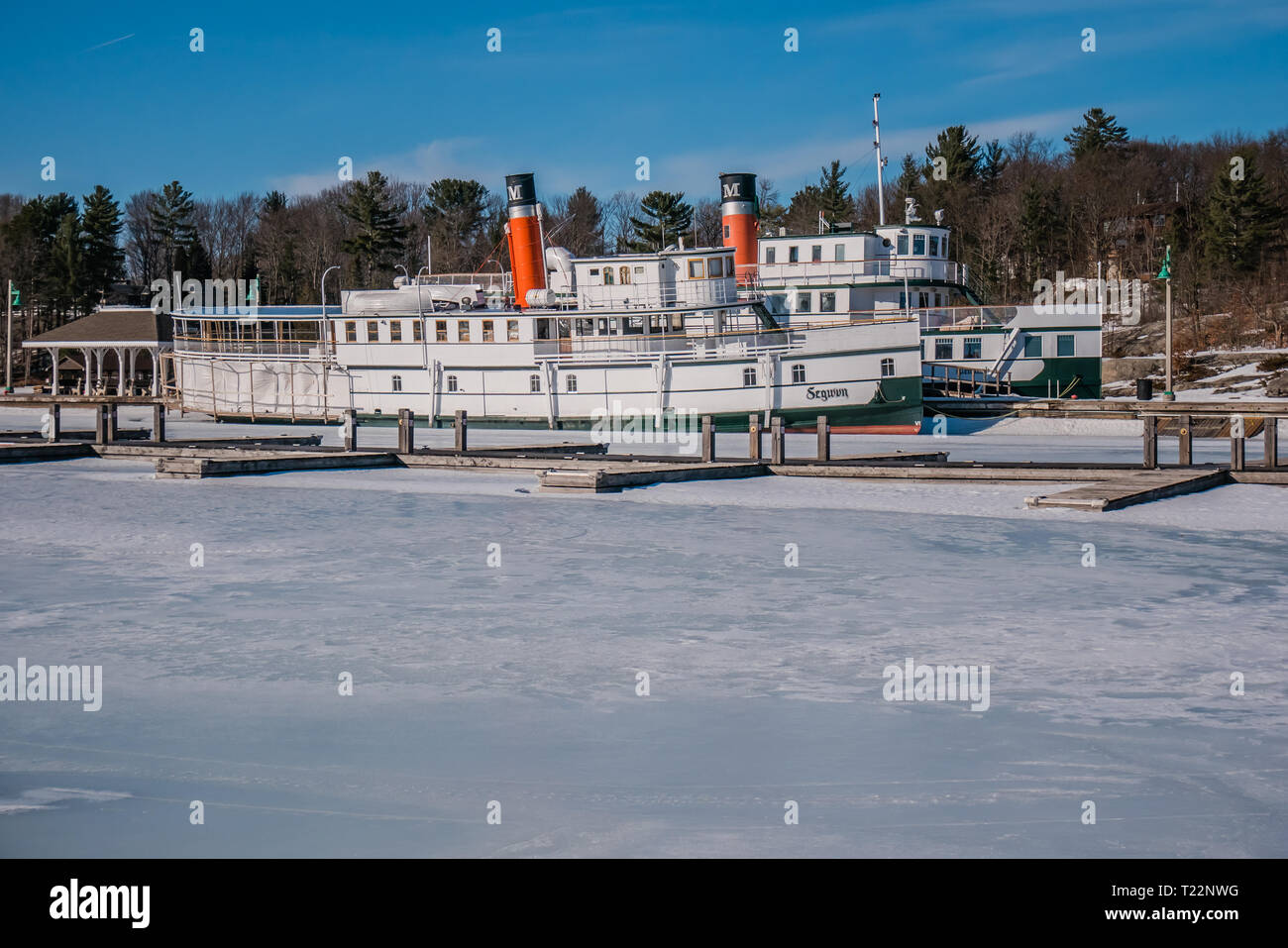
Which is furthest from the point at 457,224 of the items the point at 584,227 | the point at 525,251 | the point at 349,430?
the point at 349,430

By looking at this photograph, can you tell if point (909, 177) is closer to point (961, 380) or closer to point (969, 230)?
point (969, 230)

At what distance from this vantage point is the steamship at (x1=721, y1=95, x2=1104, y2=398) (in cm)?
4181

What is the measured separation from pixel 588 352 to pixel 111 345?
28676mm

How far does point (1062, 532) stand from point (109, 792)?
453 inches

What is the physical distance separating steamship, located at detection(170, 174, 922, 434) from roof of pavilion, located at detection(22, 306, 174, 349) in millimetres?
18121

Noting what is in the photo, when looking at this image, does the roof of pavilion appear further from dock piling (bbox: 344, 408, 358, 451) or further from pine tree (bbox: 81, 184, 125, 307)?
dock piling (bbox: 344, 408, 358, 451)

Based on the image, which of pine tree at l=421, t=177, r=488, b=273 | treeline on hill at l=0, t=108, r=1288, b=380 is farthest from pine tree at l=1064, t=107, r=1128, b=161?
pine tree at l=421, t=177, r=488, b=273

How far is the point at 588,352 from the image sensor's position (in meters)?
37.1

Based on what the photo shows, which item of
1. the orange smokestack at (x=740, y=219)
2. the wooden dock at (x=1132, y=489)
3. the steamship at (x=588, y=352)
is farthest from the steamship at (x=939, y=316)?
the wooden dock at (x=1132, y=489)

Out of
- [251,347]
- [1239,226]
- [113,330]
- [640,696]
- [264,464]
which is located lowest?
[640,696]

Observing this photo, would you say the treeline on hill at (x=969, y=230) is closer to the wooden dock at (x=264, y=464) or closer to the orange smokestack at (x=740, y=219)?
the orange smokestack at (x=740, y=219)

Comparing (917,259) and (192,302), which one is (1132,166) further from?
(192,302)
